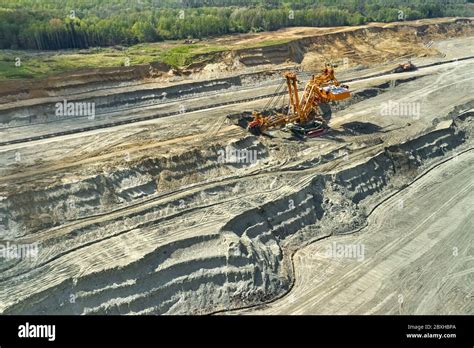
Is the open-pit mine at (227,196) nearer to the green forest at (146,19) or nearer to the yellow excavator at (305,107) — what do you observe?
the yellow excavator at (305,107)

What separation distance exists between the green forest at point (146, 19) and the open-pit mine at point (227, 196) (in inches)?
576

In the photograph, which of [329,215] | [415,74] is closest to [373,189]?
[329,215]

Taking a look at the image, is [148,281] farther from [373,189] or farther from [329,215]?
[373,189]

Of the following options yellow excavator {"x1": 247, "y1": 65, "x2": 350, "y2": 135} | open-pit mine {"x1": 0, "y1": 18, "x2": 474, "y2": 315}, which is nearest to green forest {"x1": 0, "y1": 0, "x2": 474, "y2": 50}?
open-pit mine {"x1": 0, "y1": 18, "x2": 474, "y2": 315}

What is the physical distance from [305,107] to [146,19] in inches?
1269

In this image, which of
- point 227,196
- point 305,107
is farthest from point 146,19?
point 227,196

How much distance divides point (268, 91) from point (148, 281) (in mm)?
23966

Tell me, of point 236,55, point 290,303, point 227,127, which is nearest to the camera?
point 290,303

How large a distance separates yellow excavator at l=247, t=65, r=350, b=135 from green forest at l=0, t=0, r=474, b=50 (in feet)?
84.5

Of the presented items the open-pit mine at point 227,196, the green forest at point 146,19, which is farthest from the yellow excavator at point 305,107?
the green forest at point 146,19

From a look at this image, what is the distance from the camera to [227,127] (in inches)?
1174

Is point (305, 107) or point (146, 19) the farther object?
point (146, 19)

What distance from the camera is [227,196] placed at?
2278cm

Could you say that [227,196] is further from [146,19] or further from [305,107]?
[146,19]
